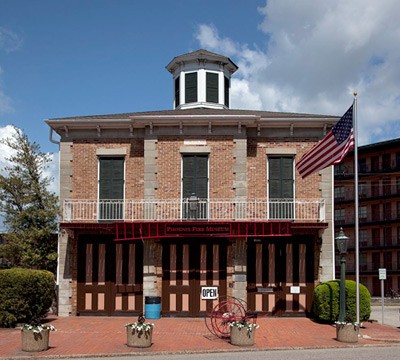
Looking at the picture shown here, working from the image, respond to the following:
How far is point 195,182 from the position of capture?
2350 cm

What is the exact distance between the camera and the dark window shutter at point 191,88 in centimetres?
2945

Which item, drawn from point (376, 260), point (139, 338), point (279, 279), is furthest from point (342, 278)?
point (376, 260)

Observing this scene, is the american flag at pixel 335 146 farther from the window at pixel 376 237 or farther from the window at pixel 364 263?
the window at pixel 364 263

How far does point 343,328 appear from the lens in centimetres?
1689

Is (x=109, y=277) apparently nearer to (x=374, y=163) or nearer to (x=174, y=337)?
(x=174, y=337)

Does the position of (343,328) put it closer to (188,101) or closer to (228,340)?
(228,340)

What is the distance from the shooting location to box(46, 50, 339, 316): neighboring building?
75.4 ft

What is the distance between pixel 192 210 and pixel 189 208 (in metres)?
0.20

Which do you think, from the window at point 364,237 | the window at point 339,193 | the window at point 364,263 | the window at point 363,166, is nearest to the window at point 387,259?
the window at point 364,263

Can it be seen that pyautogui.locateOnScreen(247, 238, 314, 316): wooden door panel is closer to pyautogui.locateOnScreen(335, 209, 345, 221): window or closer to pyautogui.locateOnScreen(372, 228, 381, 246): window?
pyautogui.locateOnScreen(372, 228, 381, 246): window

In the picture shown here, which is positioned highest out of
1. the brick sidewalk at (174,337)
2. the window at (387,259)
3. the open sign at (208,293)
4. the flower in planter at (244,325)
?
the window at (387,259)

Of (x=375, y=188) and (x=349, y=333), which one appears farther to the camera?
(x=375, y=188)

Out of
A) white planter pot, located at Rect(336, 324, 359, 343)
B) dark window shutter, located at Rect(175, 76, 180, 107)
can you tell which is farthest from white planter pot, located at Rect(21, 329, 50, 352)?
dark window shutter, located at Rect(175, 76, 180, 107)

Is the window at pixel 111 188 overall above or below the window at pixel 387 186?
below
